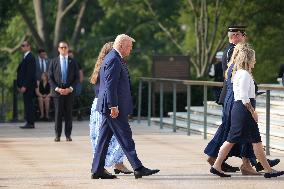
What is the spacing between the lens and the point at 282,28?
34812 mm

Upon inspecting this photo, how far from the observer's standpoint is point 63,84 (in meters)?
21.4

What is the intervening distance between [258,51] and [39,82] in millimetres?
10434

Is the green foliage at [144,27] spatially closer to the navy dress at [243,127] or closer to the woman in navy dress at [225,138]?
the woman in navy dress at [225,138]

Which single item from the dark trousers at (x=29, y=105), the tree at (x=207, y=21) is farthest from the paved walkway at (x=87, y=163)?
the tree at (x=207, y=21)

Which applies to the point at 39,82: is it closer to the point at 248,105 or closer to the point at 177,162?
the point at 177,162

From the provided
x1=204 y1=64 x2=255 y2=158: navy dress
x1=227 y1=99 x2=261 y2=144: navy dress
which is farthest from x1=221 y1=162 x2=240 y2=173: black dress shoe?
x1=227 y1=99 x2=261 y2=144: navy dress

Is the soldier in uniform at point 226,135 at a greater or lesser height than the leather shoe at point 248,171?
greater

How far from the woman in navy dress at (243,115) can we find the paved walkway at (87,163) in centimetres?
25

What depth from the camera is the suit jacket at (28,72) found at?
2558cm

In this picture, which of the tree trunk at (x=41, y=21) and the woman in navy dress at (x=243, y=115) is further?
the tree trunk at (x=41, y=21)

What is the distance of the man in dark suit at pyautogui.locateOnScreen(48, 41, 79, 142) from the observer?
21.4 metres

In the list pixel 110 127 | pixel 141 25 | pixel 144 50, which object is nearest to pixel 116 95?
pixel 110 127

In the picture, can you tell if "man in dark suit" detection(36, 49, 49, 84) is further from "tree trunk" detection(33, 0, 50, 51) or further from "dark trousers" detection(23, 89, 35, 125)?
"tree trunk" detection(33, 0, 50, 51)

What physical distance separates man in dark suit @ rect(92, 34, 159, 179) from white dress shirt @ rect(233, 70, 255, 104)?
1.26 meters
